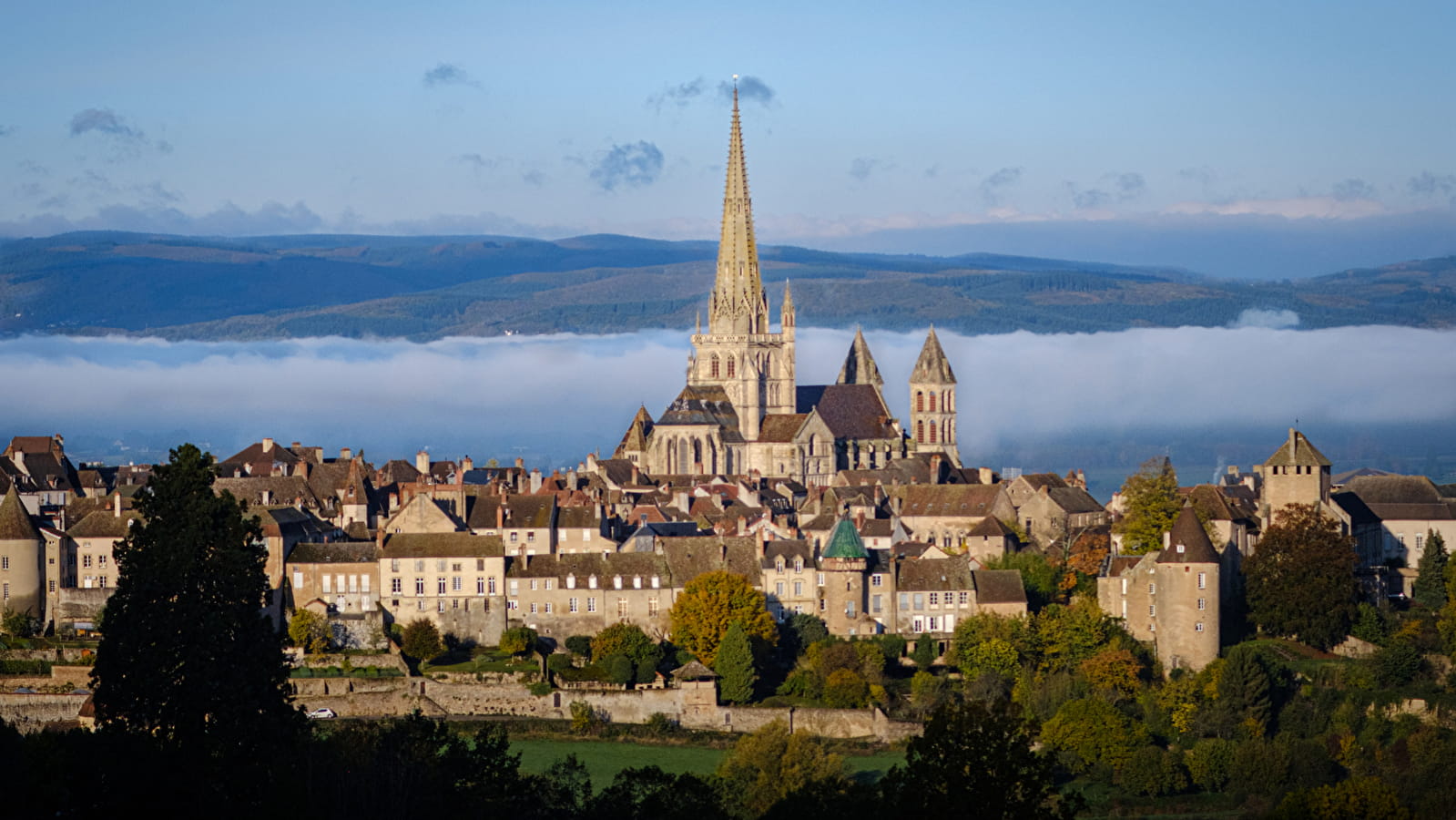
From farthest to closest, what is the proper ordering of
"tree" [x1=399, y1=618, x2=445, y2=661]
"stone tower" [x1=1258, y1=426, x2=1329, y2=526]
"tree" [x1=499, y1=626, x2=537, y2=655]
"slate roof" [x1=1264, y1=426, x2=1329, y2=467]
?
"slate roof" [x1=1264, y1=426, x2=1329, y2=467] < "stone tower" [x1=1258, y1=426, x2=1329, y2=526] < "tree" [x1=499, y1=626, x2=537, y2=655] < "tree" [x1=399, y1=618, x2=445, y2=661]

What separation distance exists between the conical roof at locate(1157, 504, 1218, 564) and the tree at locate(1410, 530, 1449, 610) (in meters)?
10.4

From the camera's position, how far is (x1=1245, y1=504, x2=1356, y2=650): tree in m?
78.5

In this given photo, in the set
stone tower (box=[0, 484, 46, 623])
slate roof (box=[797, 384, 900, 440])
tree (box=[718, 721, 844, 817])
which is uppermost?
slate roof (box=[797, 384, 900, 440])

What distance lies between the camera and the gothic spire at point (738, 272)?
145 m

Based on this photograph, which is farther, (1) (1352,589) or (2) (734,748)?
(1) (1352,589)

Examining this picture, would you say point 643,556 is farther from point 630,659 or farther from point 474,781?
point 474,781

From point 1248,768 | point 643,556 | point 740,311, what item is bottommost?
point 1248,768

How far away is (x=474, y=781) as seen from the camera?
189ft

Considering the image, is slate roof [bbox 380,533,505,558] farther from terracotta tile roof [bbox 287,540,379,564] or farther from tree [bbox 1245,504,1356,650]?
tree [bbox 1245,504,1356,650]

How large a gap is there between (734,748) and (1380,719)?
20.3m

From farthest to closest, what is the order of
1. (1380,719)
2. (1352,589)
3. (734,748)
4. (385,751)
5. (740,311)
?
(740,311) < (1352,589) < (1380,719) < (734,748) < (385,751)

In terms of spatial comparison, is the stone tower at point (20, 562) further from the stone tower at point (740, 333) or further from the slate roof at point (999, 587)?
the stone tower at point (740, 333)

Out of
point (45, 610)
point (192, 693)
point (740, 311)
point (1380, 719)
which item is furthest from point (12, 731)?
point (740, 311)

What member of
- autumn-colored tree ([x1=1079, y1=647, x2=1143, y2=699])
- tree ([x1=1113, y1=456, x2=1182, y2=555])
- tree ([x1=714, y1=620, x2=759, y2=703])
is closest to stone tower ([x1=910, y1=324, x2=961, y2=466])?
tree ([x1=1113, y1=456, x2=1182, y2=555])
